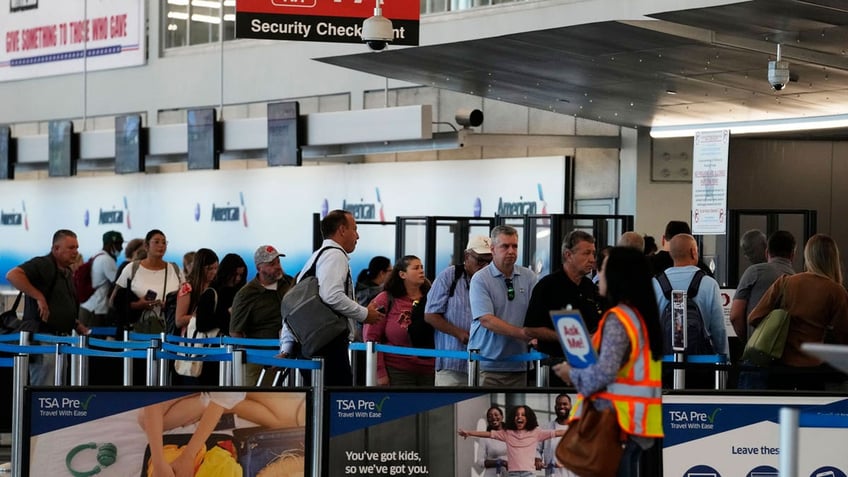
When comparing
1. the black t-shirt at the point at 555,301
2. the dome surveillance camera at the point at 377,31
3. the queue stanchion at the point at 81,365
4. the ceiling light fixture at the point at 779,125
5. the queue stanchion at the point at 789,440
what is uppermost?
the dome surveillance camera at the point at 377,31

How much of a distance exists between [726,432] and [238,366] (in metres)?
2.78

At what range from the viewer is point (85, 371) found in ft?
34.1

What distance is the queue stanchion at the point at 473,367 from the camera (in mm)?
8773

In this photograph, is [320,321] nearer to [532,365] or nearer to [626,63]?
[532,365]

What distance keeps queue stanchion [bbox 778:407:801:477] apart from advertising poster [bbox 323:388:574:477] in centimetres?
174

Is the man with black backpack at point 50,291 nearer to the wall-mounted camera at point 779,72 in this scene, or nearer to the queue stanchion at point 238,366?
the queue stanchion at point 238,366

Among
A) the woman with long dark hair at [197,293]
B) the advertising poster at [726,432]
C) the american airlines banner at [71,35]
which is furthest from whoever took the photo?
the american airlines banner at [71,35]

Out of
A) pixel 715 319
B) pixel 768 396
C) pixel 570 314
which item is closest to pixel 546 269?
pixel 715 319

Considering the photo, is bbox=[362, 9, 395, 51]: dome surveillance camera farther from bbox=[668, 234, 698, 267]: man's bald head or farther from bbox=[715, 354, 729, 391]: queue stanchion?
bbox=[715, 354, 729, 391]: queue stanchion

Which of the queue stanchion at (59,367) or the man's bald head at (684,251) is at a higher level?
the man's bald head at (684,251)

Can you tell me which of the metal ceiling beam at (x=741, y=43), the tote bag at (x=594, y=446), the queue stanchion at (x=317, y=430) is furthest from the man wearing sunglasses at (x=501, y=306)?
the tote bag at (x=594, y=446)

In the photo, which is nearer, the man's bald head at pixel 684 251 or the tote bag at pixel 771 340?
the tote bag at pixel 771 340

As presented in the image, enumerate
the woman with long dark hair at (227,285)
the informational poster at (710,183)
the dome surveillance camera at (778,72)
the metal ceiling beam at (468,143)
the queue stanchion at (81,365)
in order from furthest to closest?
1. the metal ceiling beam at (468,143)
2. the informational poster at (710,183)
3. the dome surveillance camera at (778,72)
4. the woman with long dark hair at (227,285)
5. the queue stanchion at (81,365)

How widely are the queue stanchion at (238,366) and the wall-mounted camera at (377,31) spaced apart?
3.35 m
